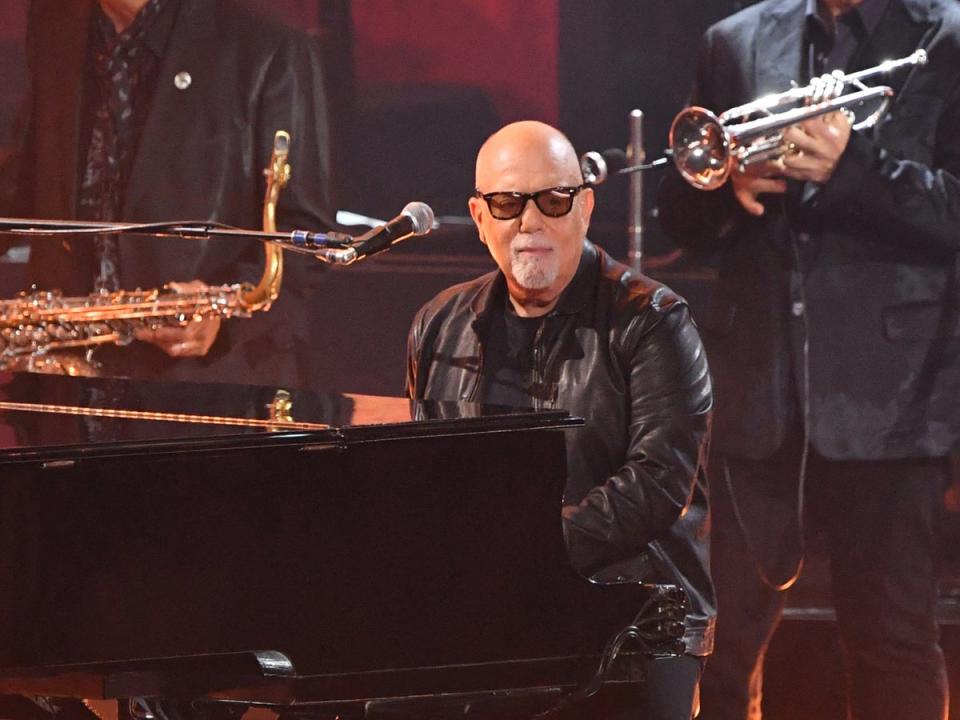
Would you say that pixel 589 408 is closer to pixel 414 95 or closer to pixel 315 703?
pixel 315 703

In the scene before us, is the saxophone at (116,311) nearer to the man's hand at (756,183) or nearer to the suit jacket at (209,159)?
the suit jacket at (209,159)

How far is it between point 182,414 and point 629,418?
3.33ft

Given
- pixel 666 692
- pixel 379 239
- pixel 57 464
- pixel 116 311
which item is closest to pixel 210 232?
pixel 379 239

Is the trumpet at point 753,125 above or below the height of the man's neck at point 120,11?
below

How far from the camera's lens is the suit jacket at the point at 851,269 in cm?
415

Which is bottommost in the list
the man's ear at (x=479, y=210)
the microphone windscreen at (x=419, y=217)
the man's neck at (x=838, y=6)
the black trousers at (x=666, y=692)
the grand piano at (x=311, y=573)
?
the black trousers at (x=666, y=692)

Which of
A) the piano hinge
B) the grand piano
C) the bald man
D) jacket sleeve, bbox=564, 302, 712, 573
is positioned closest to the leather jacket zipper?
the bald man

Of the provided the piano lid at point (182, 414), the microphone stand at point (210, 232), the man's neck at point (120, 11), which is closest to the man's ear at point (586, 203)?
the piano lid at point (182, 414)

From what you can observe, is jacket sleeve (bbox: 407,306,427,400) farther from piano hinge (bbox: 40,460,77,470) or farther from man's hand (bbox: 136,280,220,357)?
man's hand (bbox: 136,280,220,357)

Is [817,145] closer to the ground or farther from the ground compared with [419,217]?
farther from the ground

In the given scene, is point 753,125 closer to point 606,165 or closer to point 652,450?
point 606,165

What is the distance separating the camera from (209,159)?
4852 millimetres

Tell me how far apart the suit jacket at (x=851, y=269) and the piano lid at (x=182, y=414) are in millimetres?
1875

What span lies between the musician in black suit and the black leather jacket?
1238 mm
